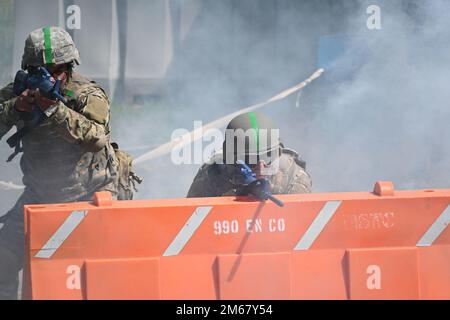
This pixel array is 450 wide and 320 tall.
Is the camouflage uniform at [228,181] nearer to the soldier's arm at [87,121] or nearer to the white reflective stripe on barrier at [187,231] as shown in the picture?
the soldier's arm at [87,121]

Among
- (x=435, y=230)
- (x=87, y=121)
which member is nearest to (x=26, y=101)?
(x=87, y=121)

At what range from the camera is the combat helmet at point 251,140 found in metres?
4.24

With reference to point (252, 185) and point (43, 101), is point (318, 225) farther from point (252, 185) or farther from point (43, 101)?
point (43, 101)

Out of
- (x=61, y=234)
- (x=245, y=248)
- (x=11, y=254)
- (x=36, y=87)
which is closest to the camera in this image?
(x=61, y=234)

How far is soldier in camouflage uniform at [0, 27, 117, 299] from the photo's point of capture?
13.7 ft

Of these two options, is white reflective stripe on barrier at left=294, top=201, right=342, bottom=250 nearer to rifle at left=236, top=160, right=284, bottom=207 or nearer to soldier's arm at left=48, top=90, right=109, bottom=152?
rifle at left=236, top=160, right=284, bottom=207

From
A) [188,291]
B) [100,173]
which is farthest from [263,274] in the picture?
[100,173]

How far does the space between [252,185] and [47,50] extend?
128 centimetres

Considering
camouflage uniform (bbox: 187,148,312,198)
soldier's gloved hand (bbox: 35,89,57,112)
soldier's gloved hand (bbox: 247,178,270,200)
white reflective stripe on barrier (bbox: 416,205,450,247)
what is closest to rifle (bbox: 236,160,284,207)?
soldier's gloved hand (bbox: 247,178,270,200)

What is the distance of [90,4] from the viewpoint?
23.8ft

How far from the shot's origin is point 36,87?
3.96m

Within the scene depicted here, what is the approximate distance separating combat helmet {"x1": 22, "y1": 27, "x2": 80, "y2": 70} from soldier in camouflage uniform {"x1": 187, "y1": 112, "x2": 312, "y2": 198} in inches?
35.3

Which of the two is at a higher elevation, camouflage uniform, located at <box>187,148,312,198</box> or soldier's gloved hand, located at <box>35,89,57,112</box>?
soldier's gloved hand, located at <box>35,89,57,112</box>

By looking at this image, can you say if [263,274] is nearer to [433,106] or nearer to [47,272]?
[47,272]
